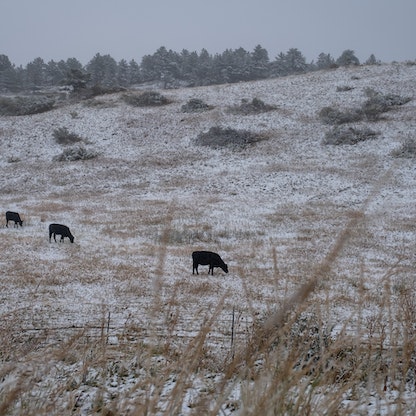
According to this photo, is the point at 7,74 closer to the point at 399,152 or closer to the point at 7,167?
the point at 7,167

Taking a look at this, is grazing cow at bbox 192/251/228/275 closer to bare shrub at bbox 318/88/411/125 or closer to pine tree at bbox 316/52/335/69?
bare shrub at bbox 318/88/411/125

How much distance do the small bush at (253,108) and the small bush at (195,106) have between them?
3404 mm

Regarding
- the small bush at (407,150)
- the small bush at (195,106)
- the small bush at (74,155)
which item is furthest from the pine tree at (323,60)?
the small bush at (74,155)

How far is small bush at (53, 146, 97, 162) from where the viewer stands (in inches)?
1447

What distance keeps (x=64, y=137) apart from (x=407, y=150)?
3214cm

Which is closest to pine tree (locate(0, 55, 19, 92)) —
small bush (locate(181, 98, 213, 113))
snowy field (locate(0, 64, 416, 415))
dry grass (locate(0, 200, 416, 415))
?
snowy field (locate(0, 64, 416, 415))

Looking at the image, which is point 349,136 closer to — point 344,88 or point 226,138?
point 226,138

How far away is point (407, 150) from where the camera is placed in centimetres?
3294

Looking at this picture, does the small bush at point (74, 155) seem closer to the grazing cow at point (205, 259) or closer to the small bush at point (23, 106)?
the small bush at point (23, 106)

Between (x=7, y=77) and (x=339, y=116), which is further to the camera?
(x=7, y=77)

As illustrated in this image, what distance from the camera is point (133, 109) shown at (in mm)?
47094

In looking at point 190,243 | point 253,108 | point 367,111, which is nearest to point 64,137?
point 253,108

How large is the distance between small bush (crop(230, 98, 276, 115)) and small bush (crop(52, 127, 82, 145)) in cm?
1713

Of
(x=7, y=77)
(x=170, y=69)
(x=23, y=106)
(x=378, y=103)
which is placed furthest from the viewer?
(x=170, y=69)
